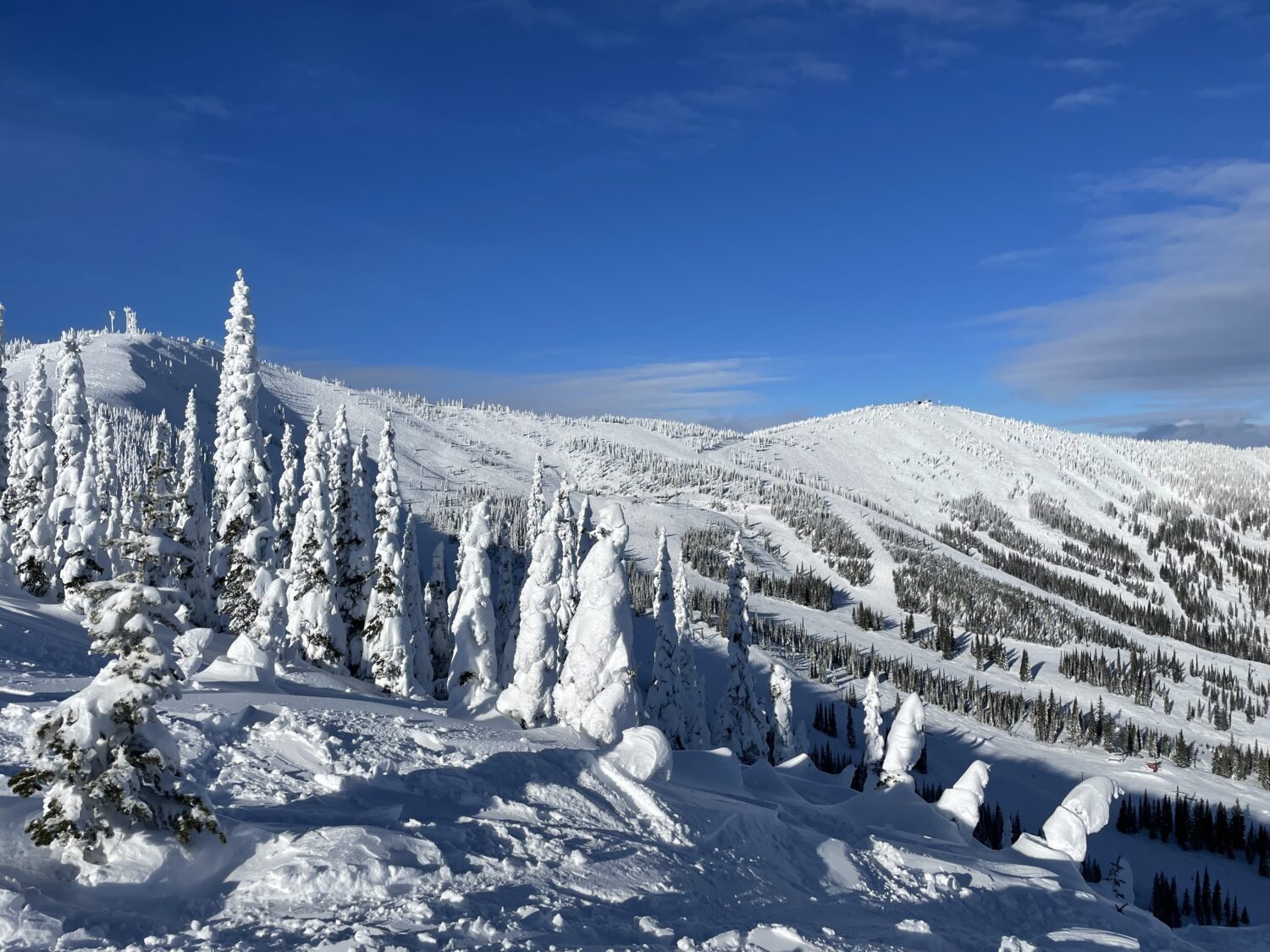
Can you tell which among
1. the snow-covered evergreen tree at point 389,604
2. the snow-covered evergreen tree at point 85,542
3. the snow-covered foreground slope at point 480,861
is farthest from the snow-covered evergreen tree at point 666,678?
the snow-covered evergreen tree at point 85,542

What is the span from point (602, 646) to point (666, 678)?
29.2 metres

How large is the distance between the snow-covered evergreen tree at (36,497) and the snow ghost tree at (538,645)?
2791cm

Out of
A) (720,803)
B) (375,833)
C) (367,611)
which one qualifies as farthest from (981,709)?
(375,833)

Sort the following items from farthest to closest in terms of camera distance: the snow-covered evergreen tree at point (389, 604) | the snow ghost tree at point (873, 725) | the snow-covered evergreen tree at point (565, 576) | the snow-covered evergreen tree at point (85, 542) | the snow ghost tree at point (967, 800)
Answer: the snow ghost tree at point (873, 725)
the snow-covered evergreen tree at point (565, 576)
the snow-covered evergreen tree at point (389, 604)
the snow-covered evergreen tree at point (85, 542)
the snow ghost tree at point (967, 800)

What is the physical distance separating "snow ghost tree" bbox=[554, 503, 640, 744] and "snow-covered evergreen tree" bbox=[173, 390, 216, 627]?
21.4m

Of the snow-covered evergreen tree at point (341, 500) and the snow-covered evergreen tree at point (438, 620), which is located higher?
the snow-covered evergreen tree at point (341, 500)

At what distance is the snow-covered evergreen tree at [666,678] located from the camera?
49.1m

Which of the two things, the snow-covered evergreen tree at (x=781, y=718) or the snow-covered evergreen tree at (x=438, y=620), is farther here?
the snow-covered evergreen tree at (x=781, y=718)

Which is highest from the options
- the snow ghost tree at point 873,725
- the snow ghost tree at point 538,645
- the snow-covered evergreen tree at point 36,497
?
the snow-covered evergreen tree at point 36,497

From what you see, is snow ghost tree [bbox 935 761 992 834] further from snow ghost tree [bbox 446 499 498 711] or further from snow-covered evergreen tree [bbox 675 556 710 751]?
snow-covered evergreen tree [bbox 675 556 710 751]

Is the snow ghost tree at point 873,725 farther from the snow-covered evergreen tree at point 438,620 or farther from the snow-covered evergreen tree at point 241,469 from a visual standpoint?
the snow-covered evergreen tree at point 241,469

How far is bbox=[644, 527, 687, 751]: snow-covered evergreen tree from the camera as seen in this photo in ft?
161

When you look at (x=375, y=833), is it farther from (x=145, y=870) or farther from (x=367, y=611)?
(x=367, y=611)

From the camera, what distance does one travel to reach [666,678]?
50156mm
